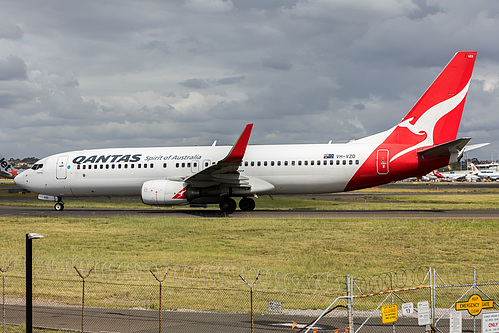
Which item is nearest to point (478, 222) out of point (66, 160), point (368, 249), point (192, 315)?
point (368, 249)

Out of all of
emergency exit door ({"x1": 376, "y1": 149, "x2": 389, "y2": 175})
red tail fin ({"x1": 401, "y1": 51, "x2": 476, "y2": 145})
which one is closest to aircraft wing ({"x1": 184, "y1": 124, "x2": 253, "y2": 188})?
emergency exit door ({"x1": 376, "y1": 149, "x2": 389, "y2": 175})

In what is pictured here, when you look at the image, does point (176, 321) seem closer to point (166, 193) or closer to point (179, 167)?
point (166, 193)

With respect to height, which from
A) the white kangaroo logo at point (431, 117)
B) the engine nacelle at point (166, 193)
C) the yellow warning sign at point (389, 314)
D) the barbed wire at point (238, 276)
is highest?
the white kangaroo logo at point (431, 117)

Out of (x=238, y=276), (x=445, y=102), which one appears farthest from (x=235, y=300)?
(x=445, y=102)

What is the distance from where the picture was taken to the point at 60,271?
19.3m

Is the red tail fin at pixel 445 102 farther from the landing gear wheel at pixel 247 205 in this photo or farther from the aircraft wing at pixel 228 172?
the landing gear wheel at pixel 247 205

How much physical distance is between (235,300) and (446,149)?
68.8 ft

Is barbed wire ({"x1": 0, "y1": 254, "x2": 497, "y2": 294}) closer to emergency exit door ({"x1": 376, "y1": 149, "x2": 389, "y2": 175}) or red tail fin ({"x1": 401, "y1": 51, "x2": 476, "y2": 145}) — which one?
emergency exit door ({"x1": 376, "y1": 149, "x2": 389, "y2": 175})

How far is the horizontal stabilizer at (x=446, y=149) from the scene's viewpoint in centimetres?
3136

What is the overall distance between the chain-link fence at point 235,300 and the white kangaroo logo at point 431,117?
1743 centimetres

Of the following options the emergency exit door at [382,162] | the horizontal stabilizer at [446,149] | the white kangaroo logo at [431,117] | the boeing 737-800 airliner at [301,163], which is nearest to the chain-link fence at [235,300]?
the horizontal stabilizer at [446,149]

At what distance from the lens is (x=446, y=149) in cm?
3234

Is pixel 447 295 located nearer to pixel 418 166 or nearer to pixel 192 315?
pixel 192 315

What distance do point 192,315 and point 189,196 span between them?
70.4 feet
